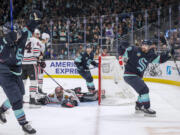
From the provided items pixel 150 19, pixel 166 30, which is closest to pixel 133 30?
pixel 150 19

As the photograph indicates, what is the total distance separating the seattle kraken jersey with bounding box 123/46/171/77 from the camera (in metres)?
3.79

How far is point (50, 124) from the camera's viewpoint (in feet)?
11.1

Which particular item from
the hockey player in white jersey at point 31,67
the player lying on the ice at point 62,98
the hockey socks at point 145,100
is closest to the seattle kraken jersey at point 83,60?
the player lying on the ice at point 62,98

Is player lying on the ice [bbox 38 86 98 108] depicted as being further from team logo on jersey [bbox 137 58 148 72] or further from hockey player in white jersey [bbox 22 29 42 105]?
team logo on jersey [bbox 137 58 148 72]

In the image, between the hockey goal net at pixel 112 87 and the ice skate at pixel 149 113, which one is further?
the hockey goal net at pixel 112 87

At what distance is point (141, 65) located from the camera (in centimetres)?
382

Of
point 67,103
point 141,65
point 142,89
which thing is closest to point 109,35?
point 67,103

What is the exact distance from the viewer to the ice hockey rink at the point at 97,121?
3.06 metres

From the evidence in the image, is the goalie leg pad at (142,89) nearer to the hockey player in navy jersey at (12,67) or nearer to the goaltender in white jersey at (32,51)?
the hockey player in navy jersey at (12,67)

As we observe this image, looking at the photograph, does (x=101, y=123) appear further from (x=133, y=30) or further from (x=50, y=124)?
(x=133, y=30)

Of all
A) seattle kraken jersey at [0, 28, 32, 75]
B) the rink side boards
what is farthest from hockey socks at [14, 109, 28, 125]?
the rink side boards

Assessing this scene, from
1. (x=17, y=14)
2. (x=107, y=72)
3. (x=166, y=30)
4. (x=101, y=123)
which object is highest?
(x=17, y=14)

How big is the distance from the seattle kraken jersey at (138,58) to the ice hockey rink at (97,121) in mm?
640

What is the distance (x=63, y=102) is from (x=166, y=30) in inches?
202
